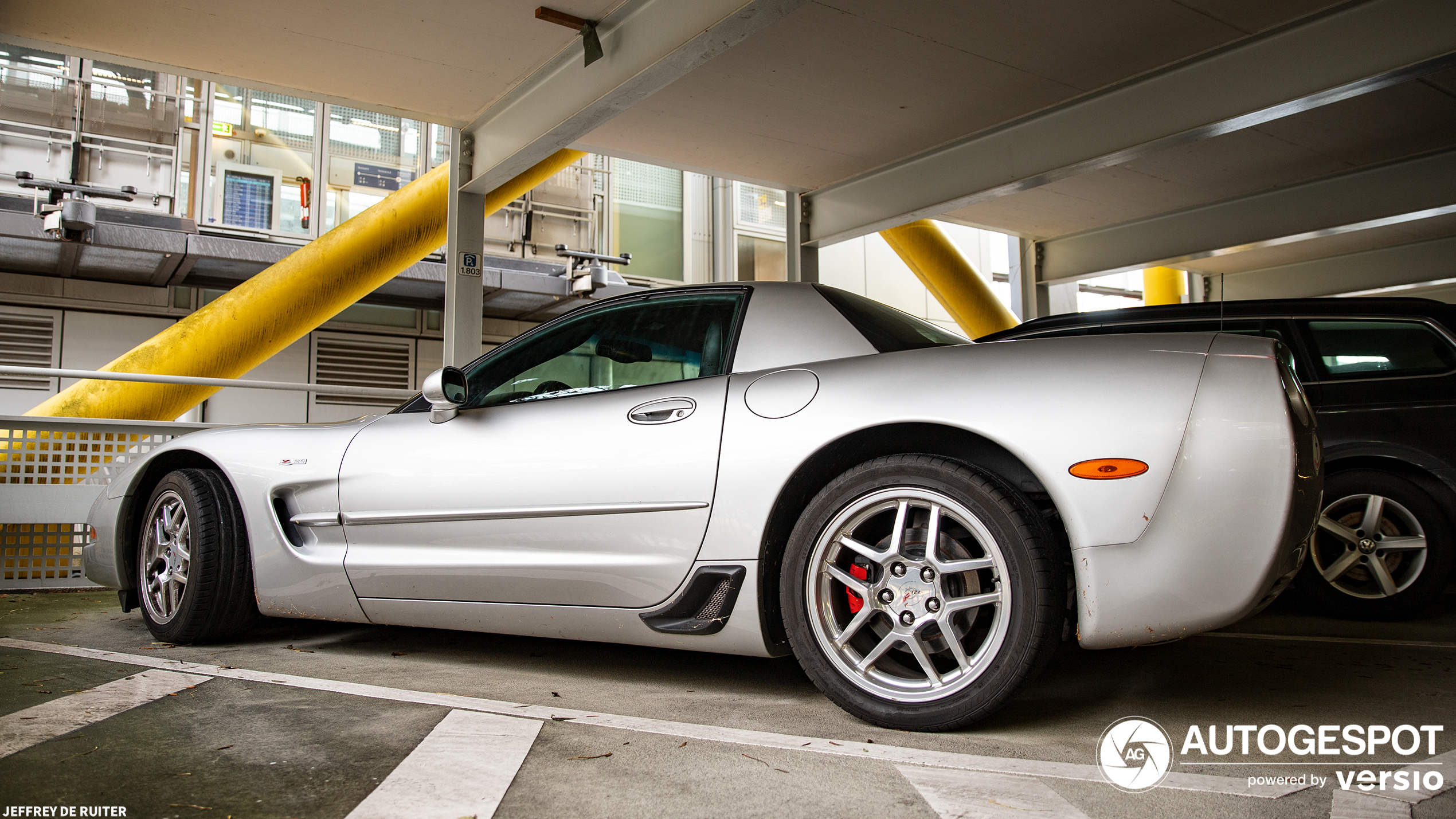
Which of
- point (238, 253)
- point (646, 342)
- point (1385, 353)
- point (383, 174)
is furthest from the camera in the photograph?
point (383, 174)

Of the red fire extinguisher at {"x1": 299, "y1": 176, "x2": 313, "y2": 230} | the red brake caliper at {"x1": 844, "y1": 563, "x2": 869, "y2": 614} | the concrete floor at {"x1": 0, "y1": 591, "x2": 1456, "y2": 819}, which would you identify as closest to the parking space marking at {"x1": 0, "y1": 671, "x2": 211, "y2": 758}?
the concrete floor at {"x1": 0, "y1": 591, "x2": 1456, "y2": 819}

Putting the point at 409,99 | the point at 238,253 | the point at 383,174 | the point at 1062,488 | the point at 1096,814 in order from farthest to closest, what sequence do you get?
1. the point at 383,174
2. the point at 238,253
3. the point at 409,99
4. the point at 1062,488
5. the point at 1096,814

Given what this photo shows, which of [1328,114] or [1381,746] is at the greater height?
[1328,114]

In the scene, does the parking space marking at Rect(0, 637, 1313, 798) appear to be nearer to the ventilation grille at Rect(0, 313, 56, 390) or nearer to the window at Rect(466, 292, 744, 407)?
the window at Rect(466, 292, 744, 407)

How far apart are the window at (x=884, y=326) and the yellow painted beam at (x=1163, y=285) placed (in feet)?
38.5

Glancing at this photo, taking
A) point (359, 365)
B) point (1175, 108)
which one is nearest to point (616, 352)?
point (1175, 108)

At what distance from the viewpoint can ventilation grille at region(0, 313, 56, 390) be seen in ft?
34.9

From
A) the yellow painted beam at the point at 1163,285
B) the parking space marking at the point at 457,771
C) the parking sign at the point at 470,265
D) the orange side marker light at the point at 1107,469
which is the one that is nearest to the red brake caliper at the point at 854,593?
the orange side marker light at the point at 1107,469

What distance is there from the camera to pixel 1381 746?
2.13 metres

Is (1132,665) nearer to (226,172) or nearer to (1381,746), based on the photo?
(1381,746)

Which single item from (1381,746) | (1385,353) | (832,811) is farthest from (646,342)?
(1385,353)

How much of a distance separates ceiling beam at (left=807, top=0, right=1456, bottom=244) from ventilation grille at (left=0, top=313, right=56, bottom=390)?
928cm

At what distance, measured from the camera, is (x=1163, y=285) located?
1361cm

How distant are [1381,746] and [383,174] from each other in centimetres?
1293
